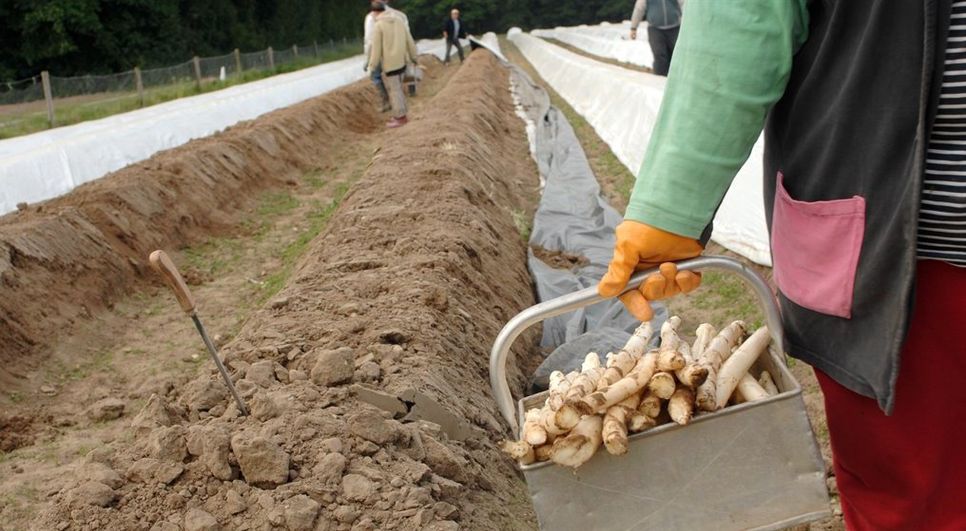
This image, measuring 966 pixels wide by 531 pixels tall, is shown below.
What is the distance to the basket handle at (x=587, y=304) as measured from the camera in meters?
1.84

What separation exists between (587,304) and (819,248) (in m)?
0.46

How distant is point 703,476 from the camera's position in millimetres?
1883

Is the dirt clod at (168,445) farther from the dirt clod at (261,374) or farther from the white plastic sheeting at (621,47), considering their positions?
the white plastic sheeting at (621,47)

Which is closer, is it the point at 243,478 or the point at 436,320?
the point at 243,478

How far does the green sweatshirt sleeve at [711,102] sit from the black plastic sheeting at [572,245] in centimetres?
258

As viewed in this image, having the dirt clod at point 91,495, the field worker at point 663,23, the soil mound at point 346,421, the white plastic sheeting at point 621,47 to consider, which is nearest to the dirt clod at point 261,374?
the soil mound at point 346,421

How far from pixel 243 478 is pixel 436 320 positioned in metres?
1.64

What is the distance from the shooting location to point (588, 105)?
1450cm

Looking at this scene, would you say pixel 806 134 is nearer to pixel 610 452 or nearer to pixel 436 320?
pixel 610 452

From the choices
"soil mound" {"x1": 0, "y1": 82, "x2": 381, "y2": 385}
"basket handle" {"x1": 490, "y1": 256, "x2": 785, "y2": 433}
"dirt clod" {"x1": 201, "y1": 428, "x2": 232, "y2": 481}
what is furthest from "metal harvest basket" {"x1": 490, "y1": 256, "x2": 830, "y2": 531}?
"soil mound" {"x1": 0, "y1": 82, "x2": 381, "y2": 385}

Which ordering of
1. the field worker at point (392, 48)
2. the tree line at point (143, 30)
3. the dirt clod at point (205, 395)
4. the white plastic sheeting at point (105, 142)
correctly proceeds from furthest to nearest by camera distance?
the tree line at point (143, 30)
the field worker at point (392, 48)
the white plastic sheeting at point (105, 142)
the dirt clod at point (205, 395)

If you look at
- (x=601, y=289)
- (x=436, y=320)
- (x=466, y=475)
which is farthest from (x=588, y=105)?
(x=601, y=289)

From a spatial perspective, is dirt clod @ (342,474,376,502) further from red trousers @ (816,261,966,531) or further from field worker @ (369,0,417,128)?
field worker @ (369,0,417,128)

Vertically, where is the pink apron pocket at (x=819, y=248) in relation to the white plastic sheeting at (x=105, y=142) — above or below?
above
